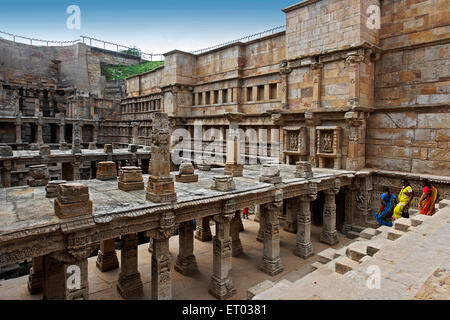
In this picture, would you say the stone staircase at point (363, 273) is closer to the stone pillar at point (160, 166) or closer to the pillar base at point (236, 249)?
the stone pillar at point (160, 166)

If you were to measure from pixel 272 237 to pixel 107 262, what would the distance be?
6354 mm

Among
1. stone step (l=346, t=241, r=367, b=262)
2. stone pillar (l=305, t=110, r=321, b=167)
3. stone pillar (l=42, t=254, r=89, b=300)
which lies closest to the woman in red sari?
stone step (l=346, t=241, r=367, b=262)

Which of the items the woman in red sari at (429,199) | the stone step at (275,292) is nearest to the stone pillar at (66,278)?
the stone step at (275,292)

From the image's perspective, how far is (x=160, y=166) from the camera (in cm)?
775

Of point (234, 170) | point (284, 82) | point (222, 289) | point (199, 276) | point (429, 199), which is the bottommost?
point (199, 276)

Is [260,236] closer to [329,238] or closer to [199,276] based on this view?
[329,238]

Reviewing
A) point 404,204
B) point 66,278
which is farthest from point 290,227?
point 66,278

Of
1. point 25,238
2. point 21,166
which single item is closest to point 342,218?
point 25,238

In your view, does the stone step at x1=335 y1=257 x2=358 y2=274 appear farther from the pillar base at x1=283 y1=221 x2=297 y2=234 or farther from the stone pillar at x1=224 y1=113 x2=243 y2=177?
the pillar base at x1=283 y1=221 x2=297 y2=234

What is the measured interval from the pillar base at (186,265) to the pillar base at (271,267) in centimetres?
257

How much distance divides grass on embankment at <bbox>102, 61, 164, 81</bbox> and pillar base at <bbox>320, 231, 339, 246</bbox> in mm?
39928

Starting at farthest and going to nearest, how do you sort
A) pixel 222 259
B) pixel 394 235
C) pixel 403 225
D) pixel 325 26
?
pixel 325 26 → pixel 222 259 → pixel 403 225 → pixel 394 235

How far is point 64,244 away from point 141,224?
68.1 inches
